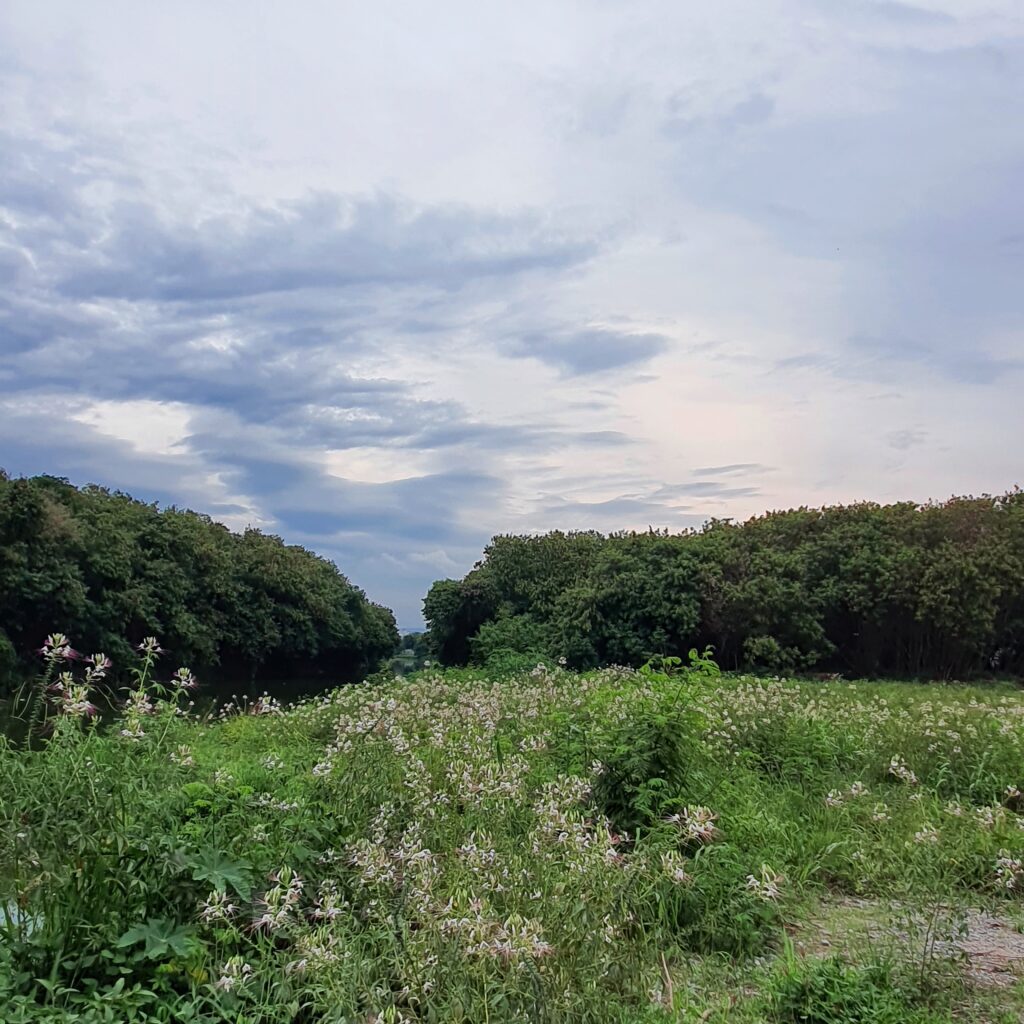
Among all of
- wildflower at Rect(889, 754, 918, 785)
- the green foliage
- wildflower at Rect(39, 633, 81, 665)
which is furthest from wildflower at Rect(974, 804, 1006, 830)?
wildflower at Rect(39, 633, 81, 665)

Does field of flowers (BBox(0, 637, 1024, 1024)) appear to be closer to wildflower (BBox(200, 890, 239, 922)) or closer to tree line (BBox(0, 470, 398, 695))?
wildflower (BBox(200, 890, 239, 922))

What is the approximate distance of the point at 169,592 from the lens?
83.6 ft

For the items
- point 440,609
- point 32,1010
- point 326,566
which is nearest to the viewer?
point 32,1010

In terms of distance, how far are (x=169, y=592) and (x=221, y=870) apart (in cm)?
2436

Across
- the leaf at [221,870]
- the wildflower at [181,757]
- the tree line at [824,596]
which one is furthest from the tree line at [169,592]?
the leaf at [221,870]

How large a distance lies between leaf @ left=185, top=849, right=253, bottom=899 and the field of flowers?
0.01 m

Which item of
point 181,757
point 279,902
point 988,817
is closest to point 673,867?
point 279,902

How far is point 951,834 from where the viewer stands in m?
4.97

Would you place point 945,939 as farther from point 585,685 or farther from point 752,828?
point 585,685

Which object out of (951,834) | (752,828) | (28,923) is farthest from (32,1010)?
(951,834)

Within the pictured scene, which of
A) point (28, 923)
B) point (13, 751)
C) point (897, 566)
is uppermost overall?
point (897, 566)

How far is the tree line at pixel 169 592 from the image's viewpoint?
65.9 feet

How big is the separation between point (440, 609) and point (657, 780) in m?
22.7

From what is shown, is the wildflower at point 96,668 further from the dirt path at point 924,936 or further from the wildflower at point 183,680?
the dirt path at point 924,936
